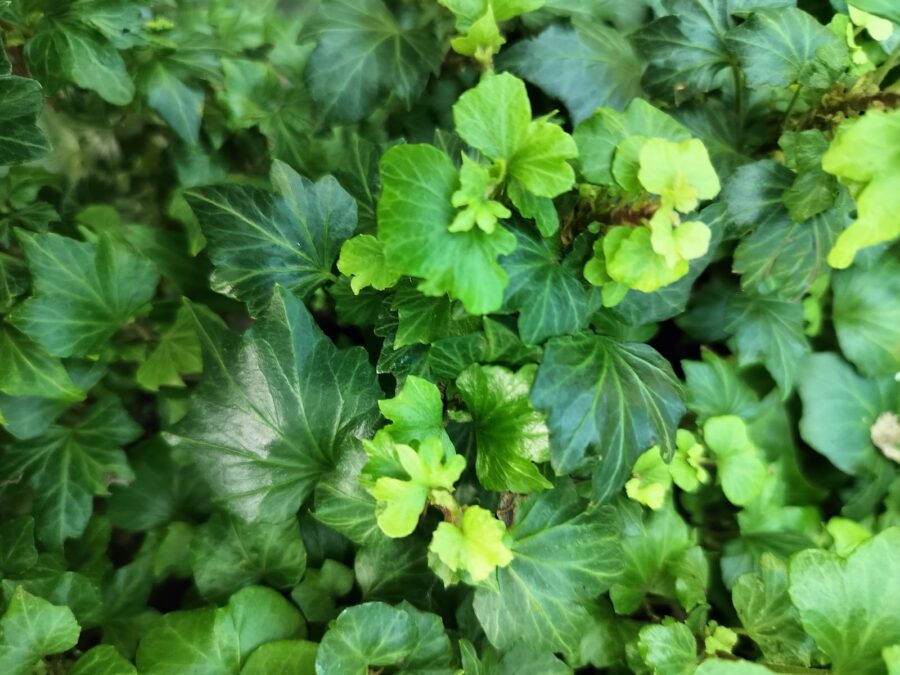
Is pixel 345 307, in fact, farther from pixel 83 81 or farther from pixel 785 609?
pixel 785 609

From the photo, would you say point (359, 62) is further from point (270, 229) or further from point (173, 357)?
point (173, 357)

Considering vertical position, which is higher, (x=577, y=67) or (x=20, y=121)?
(x=577, y=67)

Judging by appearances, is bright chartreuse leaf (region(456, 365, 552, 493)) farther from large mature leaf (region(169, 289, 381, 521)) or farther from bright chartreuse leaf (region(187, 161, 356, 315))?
bright chartreuse leaf (region(187, 161, 356, 315))

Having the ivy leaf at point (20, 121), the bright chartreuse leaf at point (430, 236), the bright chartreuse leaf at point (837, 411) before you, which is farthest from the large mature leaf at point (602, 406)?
the ivy leaf at point (20, 121)

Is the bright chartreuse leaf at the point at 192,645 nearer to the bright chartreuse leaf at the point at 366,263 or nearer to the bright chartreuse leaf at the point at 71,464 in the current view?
the bright chartreuse leaf at the point at 71,464

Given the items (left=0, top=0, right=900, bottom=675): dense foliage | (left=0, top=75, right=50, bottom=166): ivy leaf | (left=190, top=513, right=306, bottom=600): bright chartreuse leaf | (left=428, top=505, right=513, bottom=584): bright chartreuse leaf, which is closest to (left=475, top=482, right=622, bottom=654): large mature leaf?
(left=0, top=0, right=900, bottom=675): dense foliage

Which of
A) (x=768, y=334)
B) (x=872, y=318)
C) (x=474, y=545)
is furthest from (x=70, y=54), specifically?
(x=872, y=318)
